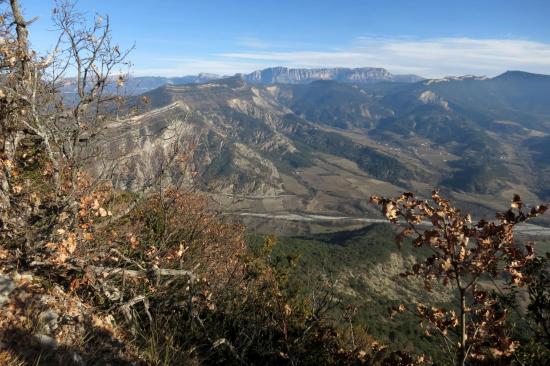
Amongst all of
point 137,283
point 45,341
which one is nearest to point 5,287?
point 45,341

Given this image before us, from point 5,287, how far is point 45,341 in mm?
1581

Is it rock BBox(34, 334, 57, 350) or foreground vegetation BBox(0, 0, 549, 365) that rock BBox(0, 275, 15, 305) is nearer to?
foreground vegetation BBox(0, 0, 549, 365)

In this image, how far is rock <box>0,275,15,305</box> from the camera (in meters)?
7.66

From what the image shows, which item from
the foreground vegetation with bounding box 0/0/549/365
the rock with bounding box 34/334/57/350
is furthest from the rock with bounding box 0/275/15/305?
the rock with bounding box 34/334/57/350

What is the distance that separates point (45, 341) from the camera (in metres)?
7.15

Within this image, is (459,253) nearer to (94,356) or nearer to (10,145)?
(94,356)

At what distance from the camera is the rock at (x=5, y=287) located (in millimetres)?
7663

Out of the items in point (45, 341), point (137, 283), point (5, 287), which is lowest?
point (137, 283)

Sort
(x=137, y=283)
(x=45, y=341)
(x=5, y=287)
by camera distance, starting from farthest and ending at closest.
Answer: (x=137, y=283) < (x=5, y=287) < (x=45, y=341)

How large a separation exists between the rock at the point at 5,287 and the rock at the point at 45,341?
1.10 meters

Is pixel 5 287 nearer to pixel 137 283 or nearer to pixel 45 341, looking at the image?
pixel 45 341

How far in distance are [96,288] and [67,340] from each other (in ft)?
8.95

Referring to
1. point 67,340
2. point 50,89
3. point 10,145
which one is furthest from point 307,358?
point 50,89

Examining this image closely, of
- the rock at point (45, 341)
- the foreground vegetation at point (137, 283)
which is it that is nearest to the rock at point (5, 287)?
the foreground vegetation at point (137, 283)
